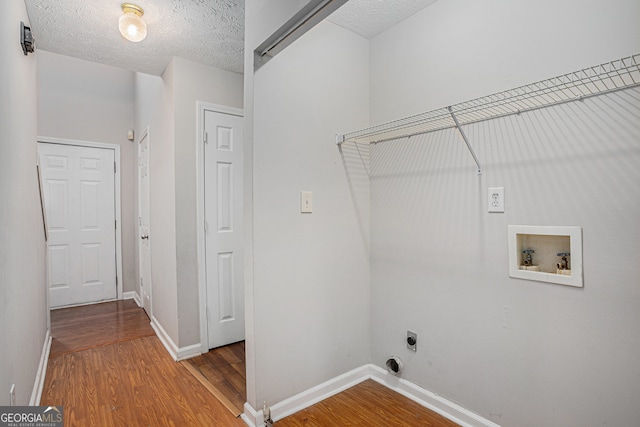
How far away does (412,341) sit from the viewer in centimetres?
198

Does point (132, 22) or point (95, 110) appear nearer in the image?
point (132, 22)

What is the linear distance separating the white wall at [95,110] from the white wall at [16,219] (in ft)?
7.22

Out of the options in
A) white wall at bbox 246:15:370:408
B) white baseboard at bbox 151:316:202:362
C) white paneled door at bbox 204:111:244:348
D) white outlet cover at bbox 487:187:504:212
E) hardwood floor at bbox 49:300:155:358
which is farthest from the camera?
hardwood floor at bbox 49:300:155:358

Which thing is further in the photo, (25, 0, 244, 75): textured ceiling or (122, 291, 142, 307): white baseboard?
(122, 291, 142, 307): white baseboard

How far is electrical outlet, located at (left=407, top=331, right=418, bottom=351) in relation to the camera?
1.97m

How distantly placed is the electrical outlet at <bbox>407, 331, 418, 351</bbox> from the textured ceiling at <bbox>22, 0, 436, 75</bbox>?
197 cm

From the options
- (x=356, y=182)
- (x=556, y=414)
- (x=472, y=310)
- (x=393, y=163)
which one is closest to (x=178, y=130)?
(x=356, y=182)

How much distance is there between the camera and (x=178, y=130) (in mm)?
2586

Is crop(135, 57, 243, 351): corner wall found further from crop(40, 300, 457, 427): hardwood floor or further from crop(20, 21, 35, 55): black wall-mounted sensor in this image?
crop(20, 21, 35, 55): black wall-mounted sensor

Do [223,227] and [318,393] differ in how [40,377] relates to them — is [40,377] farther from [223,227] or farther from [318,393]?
[318,393]

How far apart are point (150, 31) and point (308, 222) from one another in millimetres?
1739

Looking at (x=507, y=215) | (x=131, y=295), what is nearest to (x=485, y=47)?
(x=507, y=215)

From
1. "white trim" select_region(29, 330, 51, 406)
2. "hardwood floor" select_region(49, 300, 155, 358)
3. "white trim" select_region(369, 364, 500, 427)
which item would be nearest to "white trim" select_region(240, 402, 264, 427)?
"white trim" select_region(369, 364, 500, 427)

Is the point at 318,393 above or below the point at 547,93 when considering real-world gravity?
below
